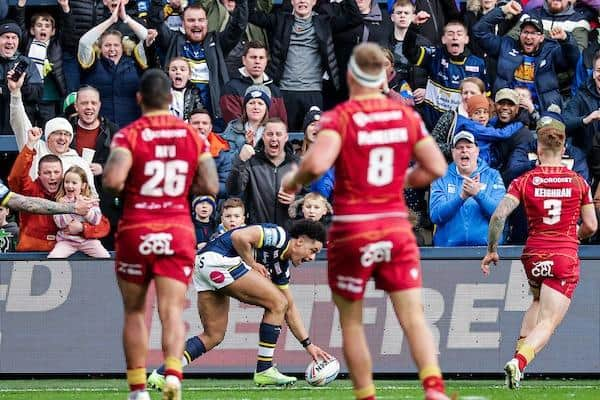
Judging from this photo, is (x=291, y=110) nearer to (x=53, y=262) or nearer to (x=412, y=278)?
(x=53, y=262)

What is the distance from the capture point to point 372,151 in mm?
9227

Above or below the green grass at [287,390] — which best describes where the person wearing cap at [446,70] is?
above

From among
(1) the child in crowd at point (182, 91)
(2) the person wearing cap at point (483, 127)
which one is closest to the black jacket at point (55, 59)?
(1) the child in crowd at point (182, 91)

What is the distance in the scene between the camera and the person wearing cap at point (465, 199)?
15.4 meters

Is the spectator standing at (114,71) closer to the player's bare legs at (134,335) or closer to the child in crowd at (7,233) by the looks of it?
the child in crowd at (7,233)

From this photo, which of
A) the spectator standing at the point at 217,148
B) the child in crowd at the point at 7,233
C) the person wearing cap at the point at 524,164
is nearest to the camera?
the spectator standing at the point at 217,148

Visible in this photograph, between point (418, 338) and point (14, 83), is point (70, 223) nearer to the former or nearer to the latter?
point (14, 83)

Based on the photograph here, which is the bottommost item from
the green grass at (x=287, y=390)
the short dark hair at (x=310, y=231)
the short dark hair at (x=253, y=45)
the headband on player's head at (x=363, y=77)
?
the green grass at (x=287, y=390)

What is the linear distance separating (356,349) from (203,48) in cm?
905

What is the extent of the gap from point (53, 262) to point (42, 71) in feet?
10.8

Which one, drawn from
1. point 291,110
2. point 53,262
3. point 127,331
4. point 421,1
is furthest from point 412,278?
point 421,1

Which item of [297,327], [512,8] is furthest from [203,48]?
[297,327]

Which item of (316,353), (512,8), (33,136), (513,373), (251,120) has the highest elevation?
(512,8)

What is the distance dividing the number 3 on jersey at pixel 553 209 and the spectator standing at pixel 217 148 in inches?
173
